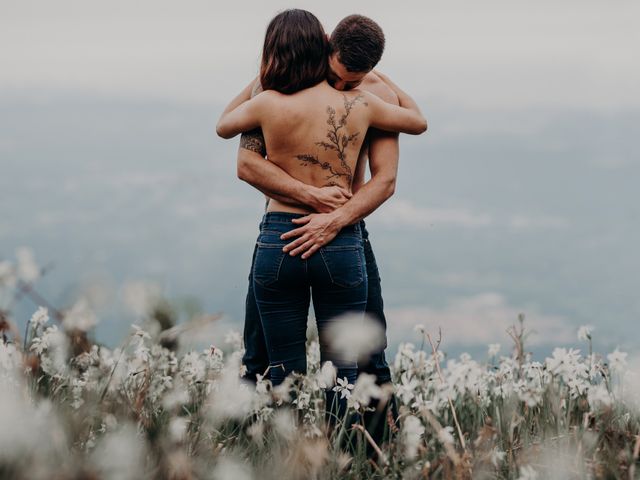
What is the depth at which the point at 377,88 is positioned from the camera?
17.1ft

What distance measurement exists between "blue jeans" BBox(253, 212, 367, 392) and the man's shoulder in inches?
34.1

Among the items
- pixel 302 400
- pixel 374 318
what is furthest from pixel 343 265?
pixel 374 318

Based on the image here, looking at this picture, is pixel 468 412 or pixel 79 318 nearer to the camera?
pixel 79 318

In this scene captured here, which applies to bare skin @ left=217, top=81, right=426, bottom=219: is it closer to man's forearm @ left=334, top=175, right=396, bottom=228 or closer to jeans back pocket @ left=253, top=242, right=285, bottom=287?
man's forearm @ left=334, top=175, right=396, bottom=228

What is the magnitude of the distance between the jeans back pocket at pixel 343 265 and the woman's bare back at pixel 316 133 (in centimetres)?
28

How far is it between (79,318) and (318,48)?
1.90m

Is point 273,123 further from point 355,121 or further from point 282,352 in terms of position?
point 282,352

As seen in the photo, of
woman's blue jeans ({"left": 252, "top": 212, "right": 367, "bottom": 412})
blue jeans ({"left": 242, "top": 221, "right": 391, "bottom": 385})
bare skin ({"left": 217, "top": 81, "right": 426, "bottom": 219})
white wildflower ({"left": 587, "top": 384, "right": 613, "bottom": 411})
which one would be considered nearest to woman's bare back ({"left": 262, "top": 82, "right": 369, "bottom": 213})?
bare skin ({"left": 217, "top": 81, "right": 426, "bottom": 219})

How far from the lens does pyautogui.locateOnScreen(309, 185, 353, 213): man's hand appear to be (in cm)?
469

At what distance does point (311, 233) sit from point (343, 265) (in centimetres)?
27

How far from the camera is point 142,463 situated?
380 cm

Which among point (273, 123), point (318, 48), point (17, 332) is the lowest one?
point (17, 332)

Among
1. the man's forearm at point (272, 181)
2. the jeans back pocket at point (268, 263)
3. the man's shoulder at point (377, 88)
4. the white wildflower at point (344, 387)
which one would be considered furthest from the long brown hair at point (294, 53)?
the white wildflower at point (344, 387)

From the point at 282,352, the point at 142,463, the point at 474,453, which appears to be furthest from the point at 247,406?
the point at 474,453
